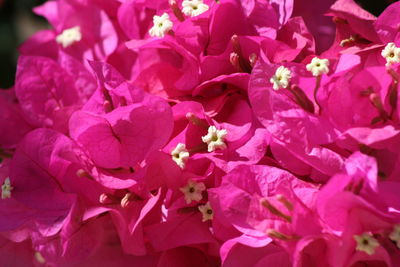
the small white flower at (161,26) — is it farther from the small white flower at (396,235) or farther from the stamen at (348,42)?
the small white flower at (396,235)

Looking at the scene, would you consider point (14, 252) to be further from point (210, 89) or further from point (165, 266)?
point (210, 89)

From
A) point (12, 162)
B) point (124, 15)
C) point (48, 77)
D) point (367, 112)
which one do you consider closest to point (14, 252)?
point (12, 162)

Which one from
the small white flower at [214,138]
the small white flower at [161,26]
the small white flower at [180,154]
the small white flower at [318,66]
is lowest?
A: the small white flower at [180,154]

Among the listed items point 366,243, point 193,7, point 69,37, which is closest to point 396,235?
point 366,243

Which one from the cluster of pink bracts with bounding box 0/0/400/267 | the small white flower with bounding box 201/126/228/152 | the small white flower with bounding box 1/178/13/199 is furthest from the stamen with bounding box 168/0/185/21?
the small white flower with bounding box 1/178/13/199

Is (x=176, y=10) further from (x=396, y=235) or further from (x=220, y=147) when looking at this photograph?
(x=396, y=235)

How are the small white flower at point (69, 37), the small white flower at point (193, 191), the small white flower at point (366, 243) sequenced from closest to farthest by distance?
the small white flower at point (366, 243)
the small white flower at point (193, 191)
the small white flower at point (69, 37)

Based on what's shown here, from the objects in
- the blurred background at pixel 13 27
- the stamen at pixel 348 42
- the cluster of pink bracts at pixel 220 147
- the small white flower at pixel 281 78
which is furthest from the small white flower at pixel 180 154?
the blurred background at pixel 13 27
